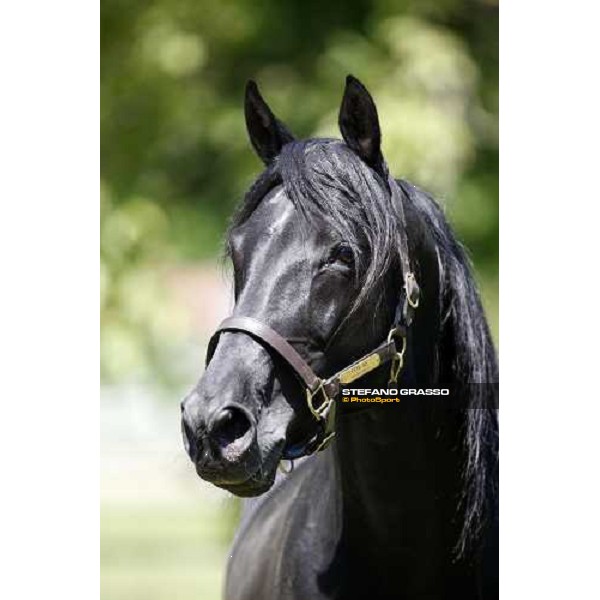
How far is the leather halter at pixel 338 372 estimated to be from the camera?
96.0 inches

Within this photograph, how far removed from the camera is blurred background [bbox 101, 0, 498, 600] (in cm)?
400

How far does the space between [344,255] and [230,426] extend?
0.54 m

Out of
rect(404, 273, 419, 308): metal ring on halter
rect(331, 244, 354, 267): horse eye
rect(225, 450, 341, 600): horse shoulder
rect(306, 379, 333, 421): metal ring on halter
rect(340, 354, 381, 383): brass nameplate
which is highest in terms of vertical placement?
rect(331, 244, 354, 267): horse eye

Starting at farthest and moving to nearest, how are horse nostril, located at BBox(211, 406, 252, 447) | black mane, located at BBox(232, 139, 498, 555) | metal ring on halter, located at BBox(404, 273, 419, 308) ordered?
metal ring on halter, located at BBox(404, 273, 419, 308) → black mane, located at BBox(232, 139, 498, 555) → horse nostril, located at BBox(211, 406, 252, 447)

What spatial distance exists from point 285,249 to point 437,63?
200cm

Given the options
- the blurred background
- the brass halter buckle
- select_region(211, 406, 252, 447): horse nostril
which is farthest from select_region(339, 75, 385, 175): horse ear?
the blurred background

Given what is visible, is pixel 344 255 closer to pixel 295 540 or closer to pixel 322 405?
pixel 322 405

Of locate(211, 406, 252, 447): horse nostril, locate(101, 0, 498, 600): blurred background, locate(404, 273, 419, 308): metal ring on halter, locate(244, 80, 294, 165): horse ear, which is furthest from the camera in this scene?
locate(101, 0, 498, 600): blurred background

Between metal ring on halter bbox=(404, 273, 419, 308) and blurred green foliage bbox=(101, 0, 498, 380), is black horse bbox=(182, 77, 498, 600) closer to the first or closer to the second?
metal ring on halter bbox=(404, 273, 419, 308)

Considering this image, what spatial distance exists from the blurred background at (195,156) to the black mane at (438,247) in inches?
39.1

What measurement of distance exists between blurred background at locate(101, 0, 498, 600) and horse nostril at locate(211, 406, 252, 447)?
1.58 metres
